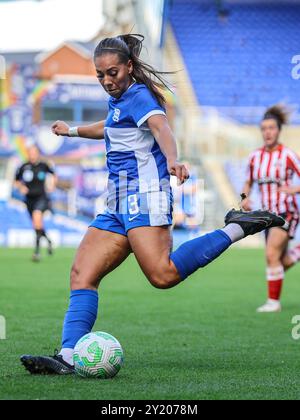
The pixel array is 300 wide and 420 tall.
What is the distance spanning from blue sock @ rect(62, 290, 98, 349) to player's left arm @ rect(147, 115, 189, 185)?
0.89 m

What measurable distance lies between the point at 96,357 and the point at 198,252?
0.84 m

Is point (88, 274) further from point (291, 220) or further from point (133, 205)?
point (291, 220)

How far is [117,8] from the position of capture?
30719 mm

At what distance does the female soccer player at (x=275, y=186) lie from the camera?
9.57 meters

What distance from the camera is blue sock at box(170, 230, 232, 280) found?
531cm

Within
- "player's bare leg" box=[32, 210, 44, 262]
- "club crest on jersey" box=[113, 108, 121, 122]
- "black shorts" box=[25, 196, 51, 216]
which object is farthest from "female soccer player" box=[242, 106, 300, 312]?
"black shorts" box=[25, 196, 51, 216]

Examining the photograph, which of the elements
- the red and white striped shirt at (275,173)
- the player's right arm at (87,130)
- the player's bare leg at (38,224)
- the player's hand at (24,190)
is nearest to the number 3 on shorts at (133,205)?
the player's right arm at (87,130)

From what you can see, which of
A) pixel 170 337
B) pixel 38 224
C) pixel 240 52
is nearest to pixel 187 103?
pixel 240 52

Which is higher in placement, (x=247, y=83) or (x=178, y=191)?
(x=247, y=83)

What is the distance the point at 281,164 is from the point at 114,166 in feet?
14.7

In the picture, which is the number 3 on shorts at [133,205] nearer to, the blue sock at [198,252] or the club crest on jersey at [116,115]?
the blue sock at [198,252]

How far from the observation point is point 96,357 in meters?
5.04
